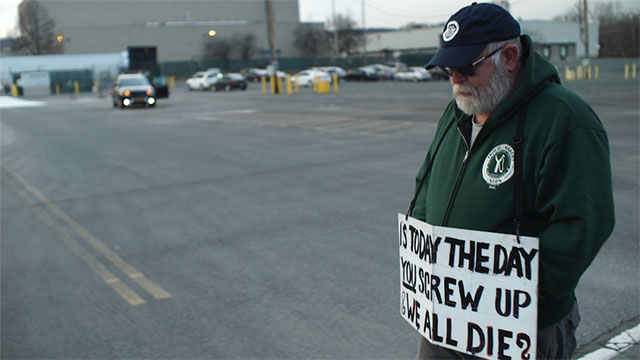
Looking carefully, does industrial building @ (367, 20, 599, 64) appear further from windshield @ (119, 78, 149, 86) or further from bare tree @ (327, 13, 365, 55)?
windshield @ (119, 78, 149, 86)

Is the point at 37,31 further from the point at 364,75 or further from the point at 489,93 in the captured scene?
the point at 489,93

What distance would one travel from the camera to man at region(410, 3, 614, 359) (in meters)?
2.07

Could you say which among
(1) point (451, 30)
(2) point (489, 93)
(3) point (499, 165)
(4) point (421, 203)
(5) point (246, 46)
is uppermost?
(5) point (246, 46)

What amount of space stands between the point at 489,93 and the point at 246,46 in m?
87.5

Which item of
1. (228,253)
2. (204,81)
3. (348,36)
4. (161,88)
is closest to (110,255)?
(228,253)

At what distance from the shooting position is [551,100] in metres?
2.19

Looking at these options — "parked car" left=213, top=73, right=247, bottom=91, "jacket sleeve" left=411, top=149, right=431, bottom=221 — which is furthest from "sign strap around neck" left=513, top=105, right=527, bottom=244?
"parked car" left=213, top=73, right=247, bottom=91

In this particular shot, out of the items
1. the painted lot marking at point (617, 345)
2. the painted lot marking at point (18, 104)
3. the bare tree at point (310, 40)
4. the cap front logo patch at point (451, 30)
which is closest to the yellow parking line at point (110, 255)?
the painted lot marking at point (617, 345)

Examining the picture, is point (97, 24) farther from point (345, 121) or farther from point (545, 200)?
point (545, 200)

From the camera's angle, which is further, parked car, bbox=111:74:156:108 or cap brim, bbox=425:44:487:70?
parked car, bbox=111:74:156:108

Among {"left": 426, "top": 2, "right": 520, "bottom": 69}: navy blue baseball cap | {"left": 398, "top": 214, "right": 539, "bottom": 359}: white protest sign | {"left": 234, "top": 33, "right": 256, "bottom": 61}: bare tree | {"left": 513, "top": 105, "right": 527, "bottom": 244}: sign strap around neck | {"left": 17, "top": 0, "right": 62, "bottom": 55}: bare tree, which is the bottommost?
{"left": 398, "top": 214, "right": 539, "bottom": 359}: white protest sign

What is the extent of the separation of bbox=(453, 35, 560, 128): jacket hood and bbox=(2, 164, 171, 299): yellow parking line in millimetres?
3790

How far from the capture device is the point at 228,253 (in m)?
6.46

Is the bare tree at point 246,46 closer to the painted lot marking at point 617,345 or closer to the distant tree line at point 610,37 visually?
the distant tree line at point 610,37
